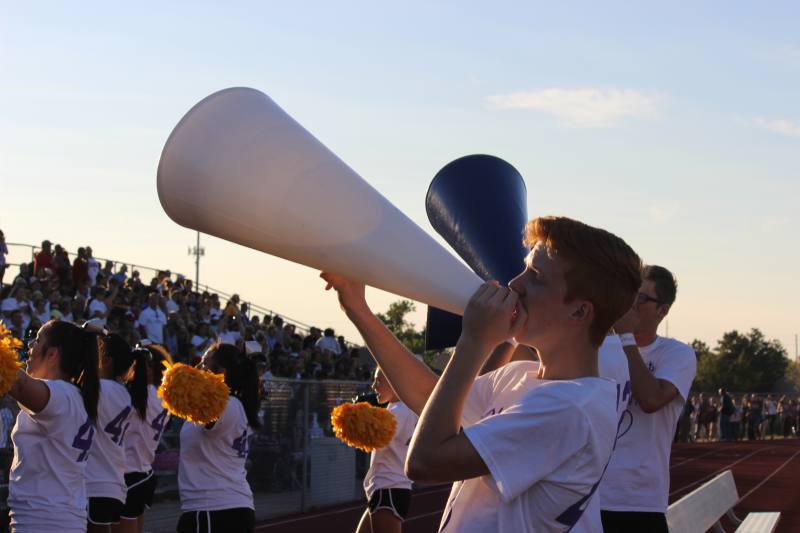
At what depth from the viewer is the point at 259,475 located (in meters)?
14.7

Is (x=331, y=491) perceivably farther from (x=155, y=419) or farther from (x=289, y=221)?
(x=289, y=221)

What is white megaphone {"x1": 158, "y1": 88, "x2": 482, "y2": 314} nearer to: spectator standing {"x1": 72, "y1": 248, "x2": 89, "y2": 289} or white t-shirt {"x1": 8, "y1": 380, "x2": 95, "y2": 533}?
white t-shirt {"x1": 8, "y1": 380, "x2": 95, "y2": 533}

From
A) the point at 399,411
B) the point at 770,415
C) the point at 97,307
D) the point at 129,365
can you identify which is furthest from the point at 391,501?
the point at 770,415

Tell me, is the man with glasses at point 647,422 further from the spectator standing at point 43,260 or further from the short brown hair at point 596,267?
the spectator standing at point 43,260

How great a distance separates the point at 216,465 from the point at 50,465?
142 centimetres

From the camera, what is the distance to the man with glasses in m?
4.94

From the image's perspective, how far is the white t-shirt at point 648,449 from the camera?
494 cm

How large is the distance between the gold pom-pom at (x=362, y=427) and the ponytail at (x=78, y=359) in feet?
7.04

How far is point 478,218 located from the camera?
3.49m

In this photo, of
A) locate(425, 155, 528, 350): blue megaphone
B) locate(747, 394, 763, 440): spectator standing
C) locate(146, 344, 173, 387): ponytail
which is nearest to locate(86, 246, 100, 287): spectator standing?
locate(146, 344, 173, 387): ponytail

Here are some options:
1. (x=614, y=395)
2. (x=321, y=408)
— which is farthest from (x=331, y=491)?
(x=614, y=395)

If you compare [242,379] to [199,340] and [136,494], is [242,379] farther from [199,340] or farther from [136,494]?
[199,340]

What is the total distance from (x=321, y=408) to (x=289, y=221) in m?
14.2

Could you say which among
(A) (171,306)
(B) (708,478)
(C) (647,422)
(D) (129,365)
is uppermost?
(A) (171,306)
